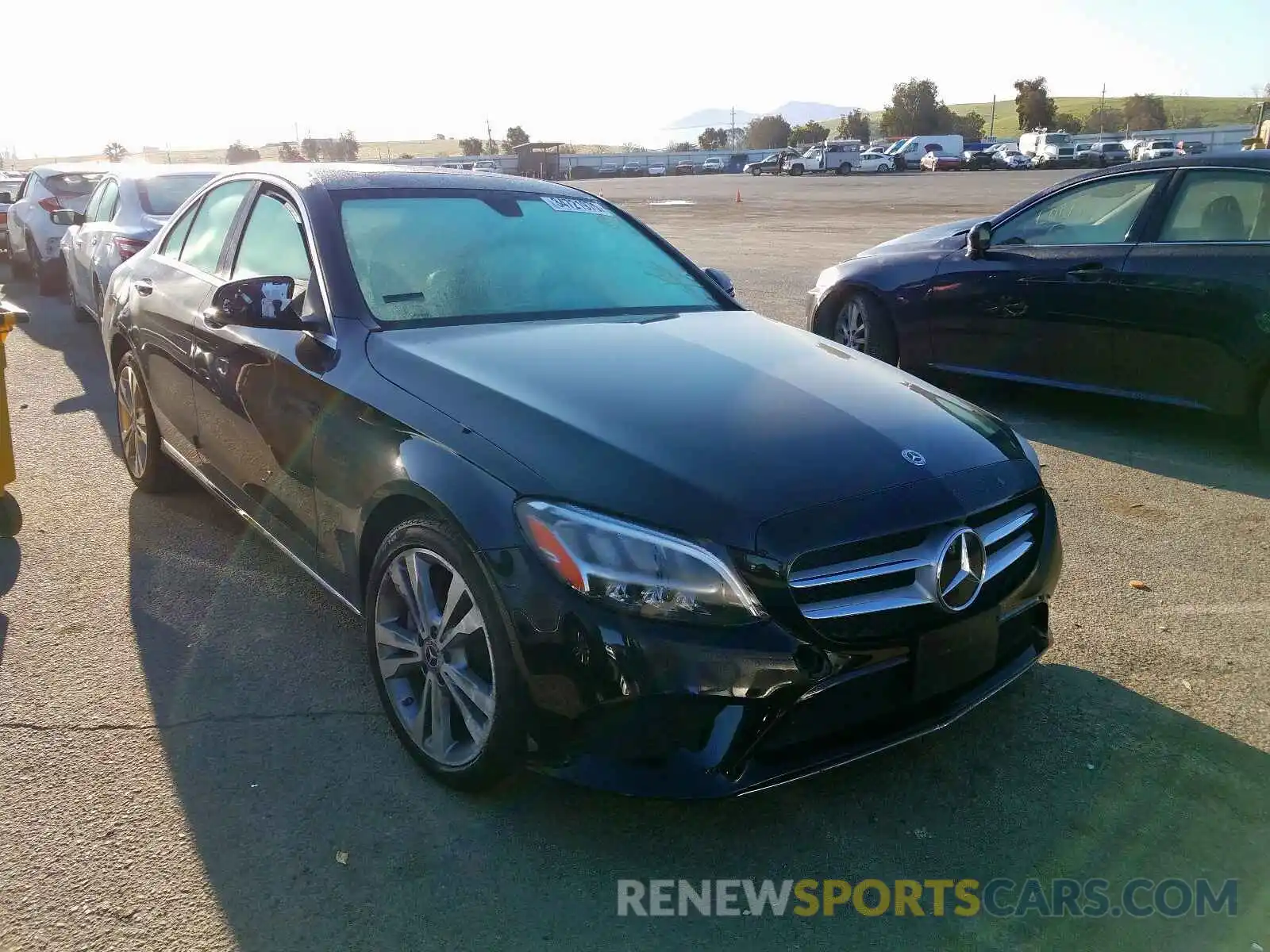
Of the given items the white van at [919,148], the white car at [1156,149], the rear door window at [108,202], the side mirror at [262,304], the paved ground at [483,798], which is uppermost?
the white van at [919,148]

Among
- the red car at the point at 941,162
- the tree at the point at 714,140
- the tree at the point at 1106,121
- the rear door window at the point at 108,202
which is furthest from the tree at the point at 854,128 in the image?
the rear door window at the point at 108,202

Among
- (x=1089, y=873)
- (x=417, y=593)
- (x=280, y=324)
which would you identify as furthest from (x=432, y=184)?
(x=1089, y=873)

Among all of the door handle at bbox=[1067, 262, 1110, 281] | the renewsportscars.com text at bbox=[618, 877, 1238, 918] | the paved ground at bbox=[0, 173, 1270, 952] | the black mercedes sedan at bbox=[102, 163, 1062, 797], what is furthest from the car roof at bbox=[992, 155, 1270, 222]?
the renewsportscars.com text at bbox=[618, 877, 1238, 918]

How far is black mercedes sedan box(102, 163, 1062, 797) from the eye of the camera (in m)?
2.40

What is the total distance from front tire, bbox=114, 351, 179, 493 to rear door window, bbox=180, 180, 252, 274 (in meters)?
0.72

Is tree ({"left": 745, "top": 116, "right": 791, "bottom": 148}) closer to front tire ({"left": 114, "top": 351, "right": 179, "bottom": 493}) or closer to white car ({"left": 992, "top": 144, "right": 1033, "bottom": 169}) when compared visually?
white car ({"left": 992, "top": 144, "right": 1033, "bottom": 169})

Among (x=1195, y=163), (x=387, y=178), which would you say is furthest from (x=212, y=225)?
(x=1195, y=163)

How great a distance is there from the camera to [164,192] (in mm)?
9320

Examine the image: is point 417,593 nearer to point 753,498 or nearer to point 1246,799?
point 753,498

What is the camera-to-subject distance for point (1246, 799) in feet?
9.30

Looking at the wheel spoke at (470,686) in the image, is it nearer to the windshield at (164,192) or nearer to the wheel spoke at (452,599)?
the wheel spoke at (452,599)

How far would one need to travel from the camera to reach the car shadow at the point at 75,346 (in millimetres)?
7336

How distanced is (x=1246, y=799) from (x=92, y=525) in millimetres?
4743

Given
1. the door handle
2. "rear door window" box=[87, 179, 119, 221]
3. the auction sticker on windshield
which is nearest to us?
the auction sticker on windshield
